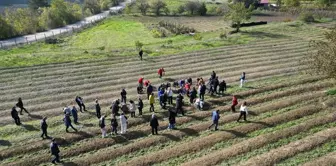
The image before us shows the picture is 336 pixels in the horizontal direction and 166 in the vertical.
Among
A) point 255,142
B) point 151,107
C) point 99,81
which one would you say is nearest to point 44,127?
point 151,107

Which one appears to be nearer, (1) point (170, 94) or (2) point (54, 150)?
(2) point (54, 150)

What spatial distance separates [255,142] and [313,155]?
12.9 feet

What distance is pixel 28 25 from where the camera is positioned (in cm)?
8975

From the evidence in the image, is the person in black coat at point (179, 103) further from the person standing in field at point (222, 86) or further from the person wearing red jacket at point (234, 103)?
the person standing in field at point (222, 86)

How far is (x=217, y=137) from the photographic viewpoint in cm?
2603

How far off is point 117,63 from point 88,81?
27.4 feet

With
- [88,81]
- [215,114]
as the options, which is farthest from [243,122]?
[88,81]

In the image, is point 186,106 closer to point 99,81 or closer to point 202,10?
point 99,81

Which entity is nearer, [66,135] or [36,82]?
[66,135]

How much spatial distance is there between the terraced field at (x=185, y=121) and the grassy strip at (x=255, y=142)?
0.22 ft

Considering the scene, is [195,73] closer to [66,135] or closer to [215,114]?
[215,114]

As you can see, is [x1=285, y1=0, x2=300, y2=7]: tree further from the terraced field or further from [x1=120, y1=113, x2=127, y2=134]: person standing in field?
[x1=120, y1=113, x2=127, y2=134]: person standing in field

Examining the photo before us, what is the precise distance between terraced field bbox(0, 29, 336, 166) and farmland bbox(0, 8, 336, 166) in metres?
0.08

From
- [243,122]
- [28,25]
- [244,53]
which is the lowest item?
[243,122]
